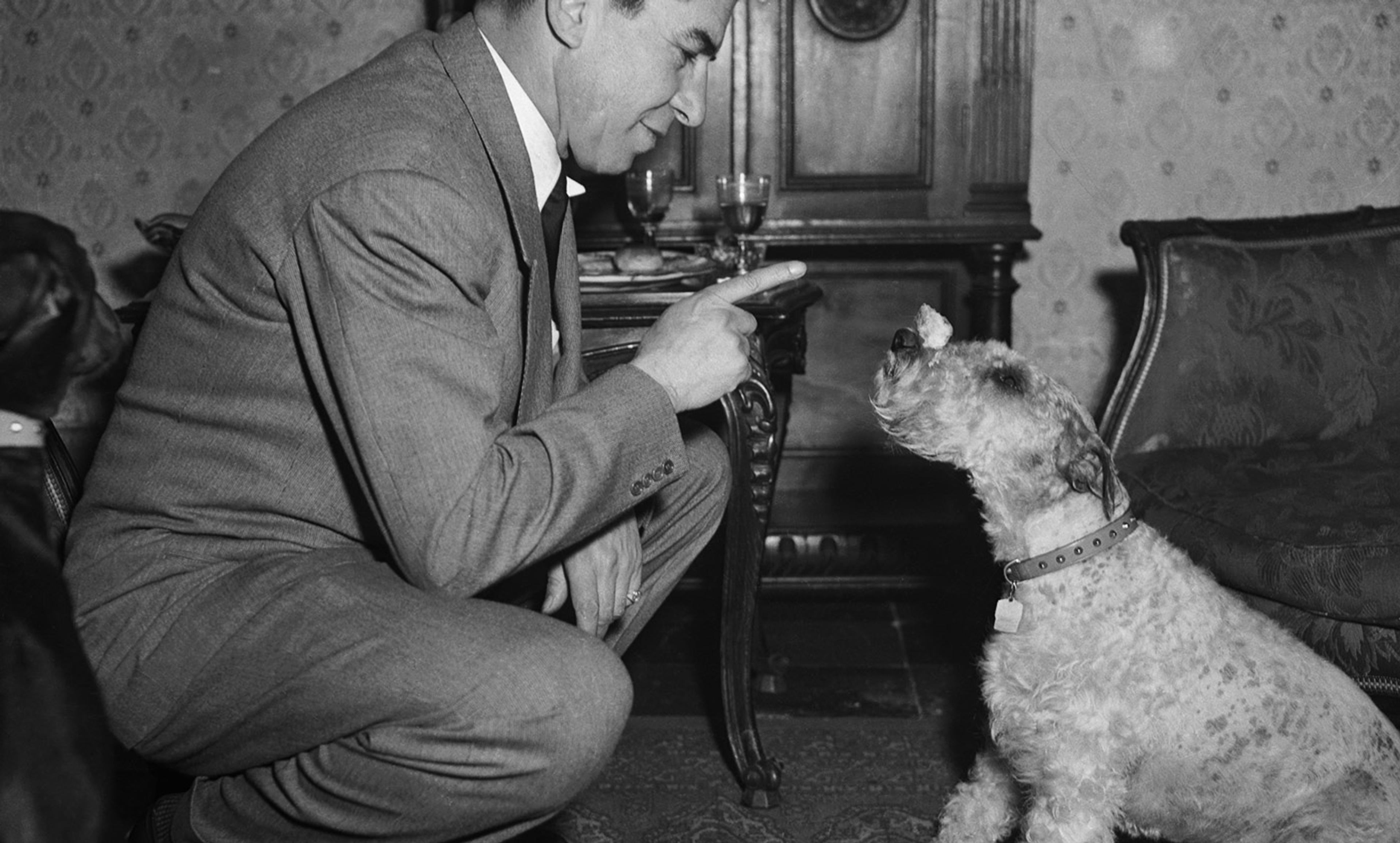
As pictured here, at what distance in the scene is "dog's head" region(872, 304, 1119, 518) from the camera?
7.11 ft

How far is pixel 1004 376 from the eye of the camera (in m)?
2.19

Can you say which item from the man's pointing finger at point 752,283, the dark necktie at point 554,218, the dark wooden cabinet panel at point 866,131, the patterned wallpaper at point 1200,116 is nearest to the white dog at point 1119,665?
the man's pointing finger at point 752,283

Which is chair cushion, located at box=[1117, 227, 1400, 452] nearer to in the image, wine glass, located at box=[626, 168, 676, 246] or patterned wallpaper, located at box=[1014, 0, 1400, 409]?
patterned wallpaper, located at box=[1014, 0, 1400, 409]

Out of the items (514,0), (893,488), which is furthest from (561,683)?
(893,488)

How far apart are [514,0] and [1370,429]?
245 centimetres

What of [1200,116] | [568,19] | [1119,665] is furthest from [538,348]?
[1200,116]

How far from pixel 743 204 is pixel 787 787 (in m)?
1.40

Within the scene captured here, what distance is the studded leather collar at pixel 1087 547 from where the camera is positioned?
7.24ft

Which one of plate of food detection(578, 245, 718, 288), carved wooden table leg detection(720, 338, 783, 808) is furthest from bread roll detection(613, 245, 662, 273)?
carved wooden table leg detection(720, 338, 783, 808)

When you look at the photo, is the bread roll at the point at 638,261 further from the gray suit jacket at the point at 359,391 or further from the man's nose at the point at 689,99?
the gray suit jacket at the point at 359,391

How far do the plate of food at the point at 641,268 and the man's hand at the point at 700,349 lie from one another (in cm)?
98

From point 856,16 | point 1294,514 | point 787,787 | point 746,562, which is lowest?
point 787,787

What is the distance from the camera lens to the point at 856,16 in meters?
4.01

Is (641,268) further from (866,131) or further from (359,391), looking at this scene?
(359,391)
